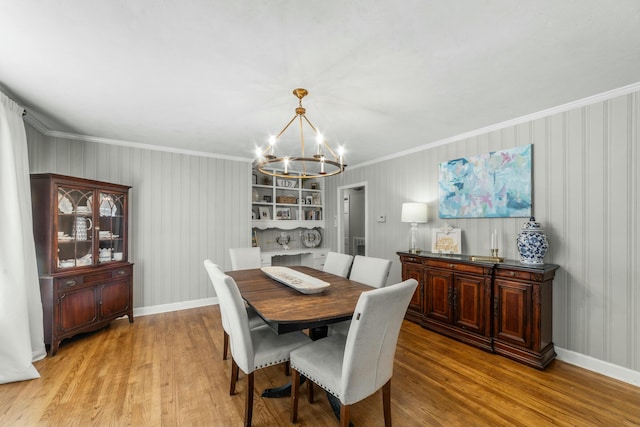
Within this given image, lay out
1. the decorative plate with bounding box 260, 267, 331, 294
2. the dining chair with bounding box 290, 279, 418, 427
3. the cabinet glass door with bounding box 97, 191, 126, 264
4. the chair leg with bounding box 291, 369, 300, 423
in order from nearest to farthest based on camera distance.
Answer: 1. the dining chair with bounding box 290, 279, 418, 427
2. the chair leg with bounding box 291, 369, 300, 423
3. the decorative plate with bounding box 260, 267, 331, 294
4. the cabinet glass door with bounding box 97, 191, 126, 264

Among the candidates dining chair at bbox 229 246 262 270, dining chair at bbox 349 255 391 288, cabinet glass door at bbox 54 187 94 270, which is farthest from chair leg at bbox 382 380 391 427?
cabinet glass door at bbox 54 187 94 270

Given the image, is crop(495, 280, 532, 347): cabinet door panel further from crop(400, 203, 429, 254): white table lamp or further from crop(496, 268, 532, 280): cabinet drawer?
crop(400, 203, 429, 254): white table lamp

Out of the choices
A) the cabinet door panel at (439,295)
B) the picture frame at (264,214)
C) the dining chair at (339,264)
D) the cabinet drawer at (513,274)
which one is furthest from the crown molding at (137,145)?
the cabinet drawer at (513,274)

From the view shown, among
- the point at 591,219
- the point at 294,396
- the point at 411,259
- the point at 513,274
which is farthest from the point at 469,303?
the point at 294,396

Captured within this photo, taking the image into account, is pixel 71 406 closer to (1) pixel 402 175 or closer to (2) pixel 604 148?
(1) pixel 402 175

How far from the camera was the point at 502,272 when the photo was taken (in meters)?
2.76

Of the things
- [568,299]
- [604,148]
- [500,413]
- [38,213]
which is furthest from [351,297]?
[38,213]

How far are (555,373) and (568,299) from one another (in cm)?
69

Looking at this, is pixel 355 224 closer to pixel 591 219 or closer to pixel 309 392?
pixel 591 219

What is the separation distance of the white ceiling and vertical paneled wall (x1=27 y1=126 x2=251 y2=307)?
719 millimetres

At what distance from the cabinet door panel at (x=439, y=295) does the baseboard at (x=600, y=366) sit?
101cm

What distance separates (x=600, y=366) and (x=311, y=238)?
4484 millimetres

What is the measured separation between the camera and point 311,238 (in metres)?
5.98

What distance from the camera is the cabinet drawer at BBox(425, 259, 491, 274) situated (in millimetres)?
2888
